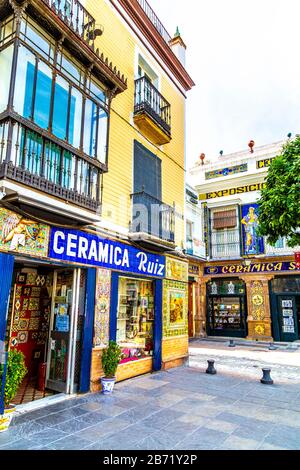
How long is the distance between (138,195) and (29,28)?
4328 millimetres

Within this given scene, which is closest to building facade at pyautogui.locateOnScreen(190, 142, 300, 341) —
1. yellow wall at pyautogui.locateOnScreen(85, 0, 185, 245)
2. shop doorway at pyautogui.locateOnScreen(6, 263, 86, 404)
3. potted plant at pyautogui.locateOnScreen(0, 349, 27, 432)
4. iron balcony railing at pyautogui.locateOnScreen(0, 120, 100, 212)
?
yellow wall at pyautogui.locateOnScreen(85, 0, 185, 245)

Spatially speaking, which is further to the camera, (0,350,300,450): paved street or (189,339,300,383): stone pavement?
(189,339,300,383): stone pavement

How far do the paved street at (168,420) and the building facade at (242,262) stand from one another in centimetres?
978

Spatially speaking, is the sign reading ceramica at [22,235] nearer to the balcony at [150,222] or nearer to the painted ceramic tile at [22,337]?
the painted ceramic tile at [22,337]

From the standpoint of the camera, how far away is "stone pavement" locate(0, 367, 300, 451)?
4418 millimetres

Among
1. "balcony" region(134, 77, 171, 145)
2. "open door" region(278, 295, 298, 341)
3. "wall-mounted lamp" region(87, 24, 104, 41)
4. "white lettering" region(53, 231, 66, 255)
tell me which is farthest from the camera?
"open door" region(278, 295, 298, 341)

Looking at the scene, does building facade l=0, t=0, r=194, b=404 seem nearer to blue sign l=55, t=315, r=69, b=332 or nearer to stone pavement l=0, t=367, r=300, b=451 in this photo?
blue sign l=55, t=315, r=69, b=332

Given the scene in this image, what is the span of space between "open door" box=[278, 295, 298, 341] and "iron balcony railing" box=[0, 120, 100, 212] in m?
13.6

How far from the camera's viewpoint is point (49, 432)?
4.70 meters

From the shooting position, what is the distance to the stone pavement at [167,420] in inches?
174

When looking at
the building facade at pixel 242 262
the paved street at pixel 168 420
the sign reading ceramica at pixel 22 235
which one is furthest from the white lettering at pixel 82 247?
the building facade at pixel 242 262

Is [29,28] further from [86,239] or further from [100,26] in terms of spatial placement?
[86,239]

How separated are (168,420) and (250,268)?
44.9ft

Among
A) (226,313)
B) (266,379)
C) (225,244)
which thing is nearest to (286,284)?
(226,313)
